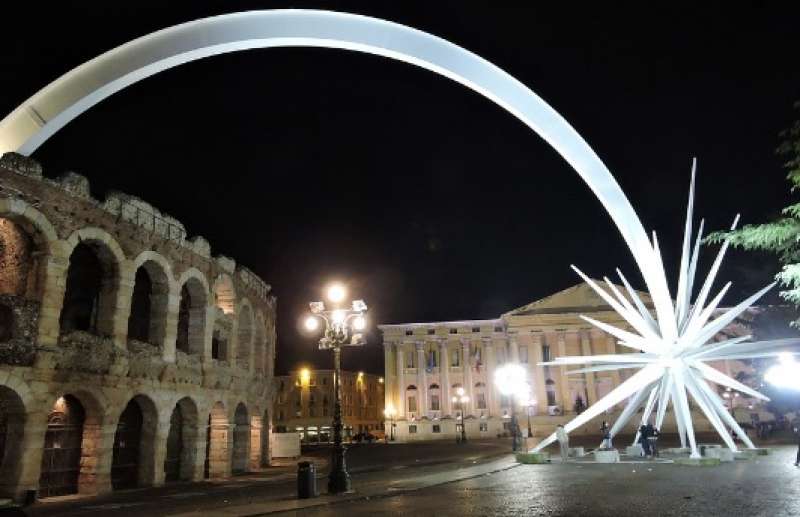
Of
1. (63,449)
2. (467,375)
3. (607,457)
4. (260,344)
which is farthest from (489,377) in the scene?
(63,449)

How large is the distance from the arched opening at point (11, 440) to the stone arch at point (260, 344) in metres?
17.4

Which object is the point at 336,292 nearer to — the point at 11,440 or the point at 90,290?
the point at 11,440

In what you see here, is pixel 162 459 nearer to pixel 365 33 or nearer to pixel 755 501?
pixel 365 33

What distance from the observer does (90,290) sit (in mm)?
26141

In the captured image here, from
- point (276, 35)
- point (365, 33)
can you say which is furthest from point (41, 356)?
point (365, 33)

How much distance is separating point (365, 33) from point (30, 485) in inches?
830

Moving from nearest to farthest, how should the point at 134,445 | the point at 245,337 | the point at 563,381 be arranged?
the point at 134,445, the point at 245,337, the point at 563,381

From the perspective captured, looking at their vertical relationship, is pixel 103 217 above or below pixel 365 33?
below

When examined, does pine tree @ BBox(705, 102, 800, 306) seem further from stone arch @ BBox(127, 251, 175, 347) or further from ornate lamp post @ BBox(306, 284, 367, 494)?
stone arch @ BBox(127, 251, 175, 347)

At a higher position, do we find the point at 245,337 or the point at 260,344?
the point at 245,337

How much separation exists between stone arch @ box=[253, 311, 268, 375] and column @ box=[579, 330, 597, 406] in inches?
2408

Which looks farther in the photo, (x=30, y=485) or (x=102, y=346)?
(x=102, y=346)

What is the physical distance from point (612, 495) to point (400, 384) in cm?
8083

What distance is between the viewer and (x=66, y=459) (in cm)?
2270
